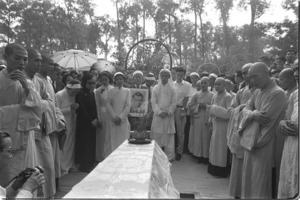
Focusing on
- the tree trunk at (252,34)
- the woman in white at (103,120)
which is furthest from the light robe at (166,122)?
the tree trunk at (252,34)

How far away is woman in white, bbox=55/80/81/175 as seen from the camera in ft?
19.2

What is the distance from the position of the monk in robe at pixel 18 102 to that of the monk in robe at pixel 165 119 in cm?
398

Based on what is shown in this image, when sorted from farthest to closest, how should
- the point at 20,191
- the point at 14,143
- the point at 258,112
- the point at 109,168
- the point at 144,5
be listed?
the point at 144,5
the point at 258,112
the point at 14,143
the point at 109,168
the point at 20,191

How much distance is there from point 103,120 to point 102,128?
6.7 inches

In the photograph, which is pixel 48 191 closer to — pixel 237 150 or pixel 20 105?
pixel 20 105

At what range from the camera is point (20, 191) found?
2096mm

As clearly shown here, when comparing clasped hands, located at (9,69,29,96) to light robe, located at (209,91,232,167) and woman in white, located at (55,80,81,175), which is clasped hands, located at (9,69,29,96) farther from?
light robe, located at (209,91,232,167)

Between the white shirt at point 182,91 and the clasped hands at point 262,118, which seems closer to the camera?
the clasped hands at point 262,118

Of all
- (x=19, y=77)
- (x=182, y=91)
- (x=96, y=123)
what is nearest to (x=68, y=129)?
(x=96, y=123)

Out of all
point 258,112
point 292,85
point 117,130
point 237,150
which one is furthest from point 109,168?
point 117,130

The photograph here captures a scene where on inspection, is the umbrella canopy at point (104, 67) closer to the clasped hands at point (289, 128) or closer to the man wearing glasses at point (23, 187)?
the clasped hands at point (289, 128)

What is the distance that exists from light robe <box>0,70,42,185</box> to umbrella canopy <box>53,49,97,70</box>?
22.2 ft

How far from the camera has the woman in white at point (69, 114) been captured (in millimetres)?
5848

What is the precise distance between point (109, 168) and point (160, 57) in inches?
353
